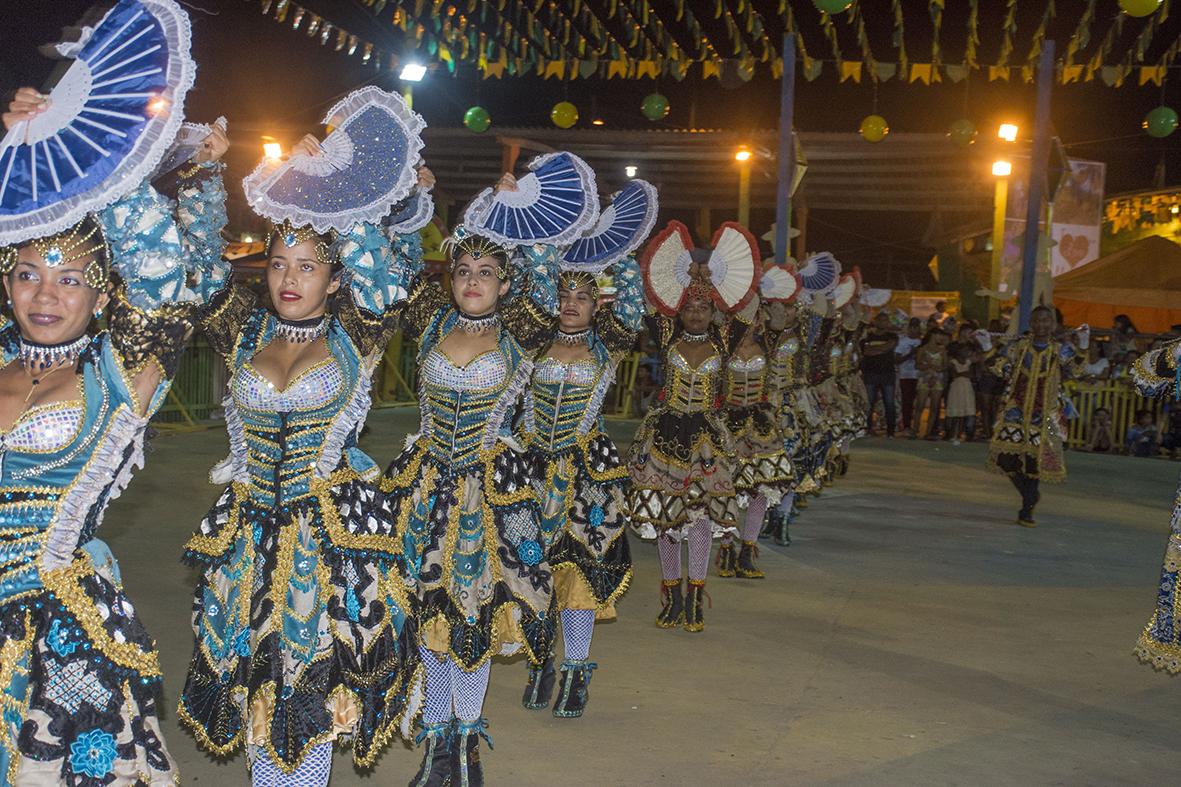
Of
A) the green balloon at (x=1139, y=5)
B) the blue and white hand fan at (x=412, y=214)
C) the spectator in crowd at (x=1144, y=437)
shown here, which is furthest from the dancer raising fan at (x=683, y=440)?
the spectator in crowd at (x=1144, y=437)

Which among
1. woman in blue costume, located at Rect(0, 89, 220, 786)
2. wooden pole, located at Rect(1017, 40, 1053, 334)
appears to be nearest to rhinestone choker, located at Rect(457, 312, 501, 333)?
woman in blue costume, located at Rect(0, 89, 220, 786)

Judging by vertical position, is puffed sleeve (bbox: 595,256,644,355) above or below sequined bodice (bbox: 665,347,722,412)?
above

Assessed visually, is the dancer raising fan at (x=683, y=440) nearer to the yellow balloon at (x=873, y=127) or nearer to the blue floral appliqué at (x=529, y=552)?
the blue floral appliqué at (x=529, y=552)

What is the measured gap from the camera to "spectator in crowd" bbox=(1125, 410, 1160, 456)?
59.6 ft

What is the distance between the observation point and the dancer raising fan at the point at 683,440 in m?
7.41

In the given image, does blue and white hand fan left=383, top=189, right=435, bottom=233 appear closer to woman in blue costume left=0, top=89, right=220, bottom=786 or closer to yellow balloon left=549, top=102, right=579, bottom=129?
woman in blue costume left=0, top=89, right=220, bottom=786

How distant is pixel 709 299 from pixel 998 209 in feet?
58.8

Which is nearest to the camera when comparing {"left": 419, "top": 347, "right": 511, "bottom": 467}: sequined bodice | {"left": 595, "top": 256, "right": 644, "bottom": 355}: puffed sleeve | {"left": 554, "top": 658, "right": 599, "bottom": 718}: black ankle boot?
{"left": 419, "top": 347, "right": 511, "bottom": 467}: sequined bodice

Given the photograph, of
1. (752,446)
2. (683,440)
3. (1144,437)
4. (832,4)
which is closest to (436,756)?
(683,440)

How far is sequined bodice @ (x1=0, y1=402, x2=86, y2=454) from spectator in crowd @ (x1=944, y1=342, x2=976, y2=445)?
17.7 metres

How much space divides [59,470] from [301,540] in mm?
970

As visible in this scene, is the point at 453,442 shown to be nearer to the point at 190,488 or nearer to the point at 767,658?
the point at 767,658

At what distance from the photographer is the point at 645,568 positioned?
9.32 metres

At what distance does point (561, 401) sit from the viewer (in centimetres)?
595
